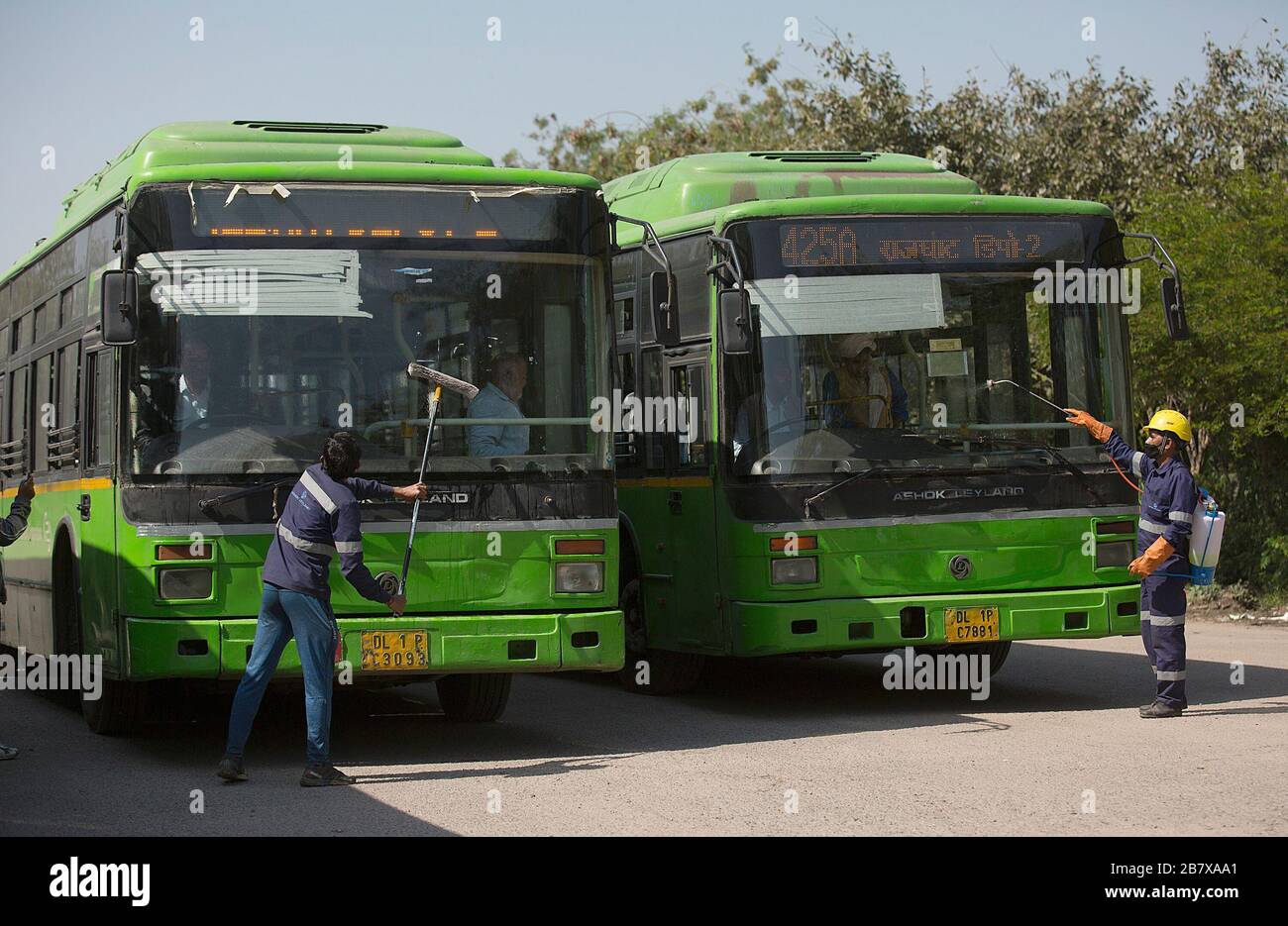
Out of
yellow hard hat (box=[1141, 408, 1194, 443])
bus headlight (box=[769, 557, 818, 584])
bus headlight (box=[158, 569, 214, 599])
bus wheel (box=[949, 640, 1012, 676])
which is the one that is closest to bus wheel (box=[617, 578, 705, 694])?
bus headlight (box=[769, 557, 818, 584])

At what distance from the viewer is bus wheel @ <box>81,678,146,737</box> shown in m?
12.0

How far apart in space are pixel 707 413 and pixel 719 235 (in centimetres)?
120

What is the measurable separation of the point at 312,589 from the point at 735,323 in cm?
351

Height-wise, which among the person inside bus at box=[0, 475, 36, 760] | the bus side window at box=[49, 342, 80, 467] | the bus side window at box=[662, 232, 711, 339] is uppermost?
the bus side window at box=[662, 232, 711, 339]

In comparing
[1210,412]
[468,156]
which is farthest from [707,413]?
[1210,412]

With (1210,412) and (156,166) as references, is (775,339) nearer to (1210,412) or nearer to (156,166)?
(156,166)

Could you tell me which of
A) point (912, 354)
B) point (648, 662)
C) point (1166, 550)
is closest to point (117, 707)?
point (648, 662)

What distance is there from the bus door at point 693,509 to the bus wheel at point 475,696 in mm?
1421

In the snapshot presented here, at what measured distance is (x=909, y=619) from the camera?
12594 mm

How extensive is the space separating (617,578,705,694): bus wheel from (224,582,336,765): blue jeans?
4.32 metres

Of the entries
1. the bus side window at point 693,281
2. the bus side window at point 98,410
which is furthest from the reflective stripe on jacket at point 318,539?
the bus side window at point 693,281

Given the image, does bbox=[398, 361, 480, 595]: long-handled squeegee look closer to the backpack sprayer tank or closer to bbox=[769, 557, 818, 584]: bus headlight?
bbox=[769, 557, 818, 584]: bus headlight

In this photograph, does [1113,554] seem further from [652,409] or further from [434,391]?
[434,391]

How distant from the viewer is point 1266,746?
1082 centimetres
